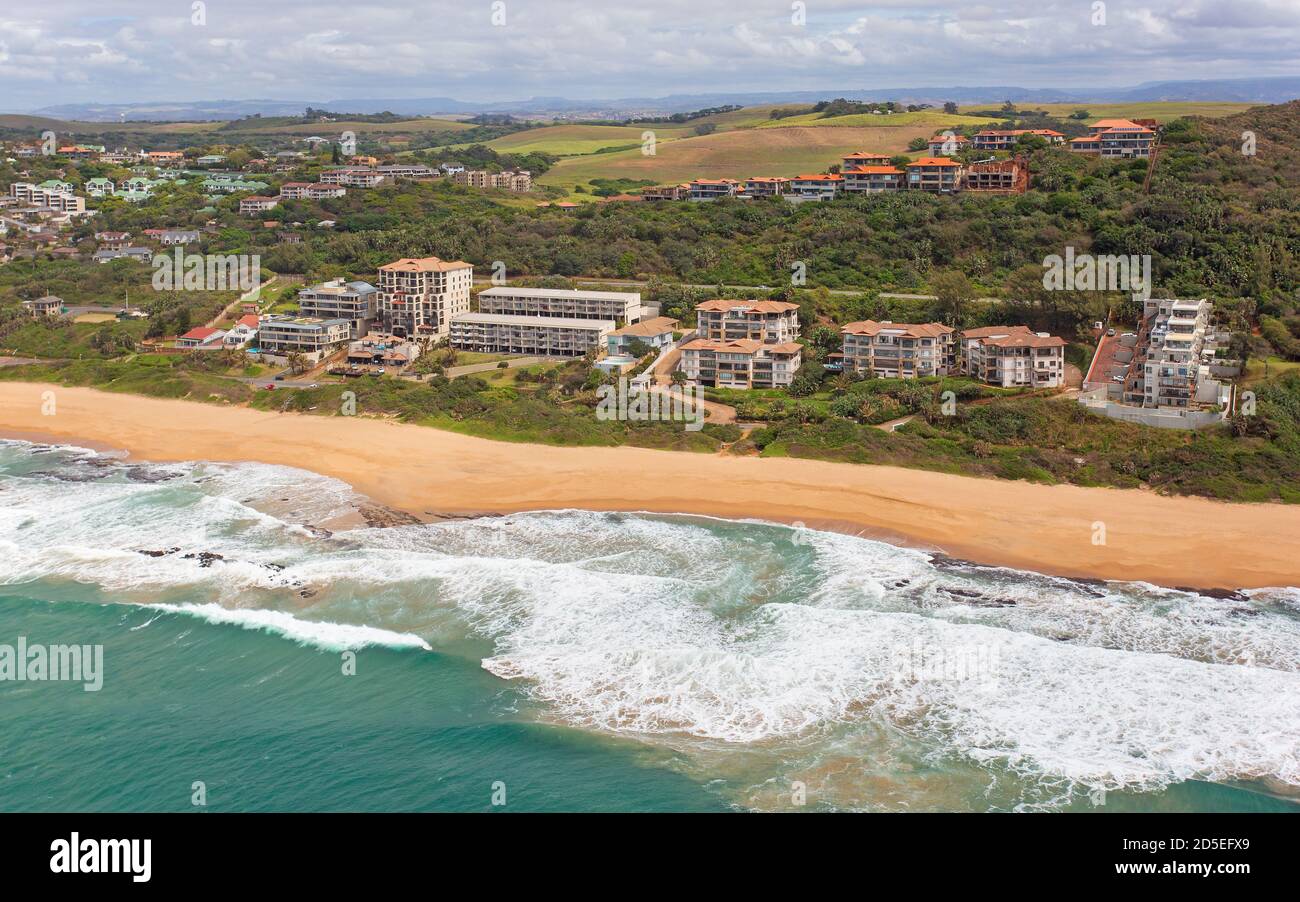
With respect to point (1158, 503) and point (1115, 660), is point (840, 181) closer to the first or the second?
point (1158, 503)

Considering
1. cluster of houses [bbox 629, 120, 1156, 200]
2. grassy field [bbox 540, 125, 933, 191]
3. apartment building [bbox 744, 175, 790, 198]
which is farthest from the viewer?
grassy field [bbox 540, 125, 933, 191]

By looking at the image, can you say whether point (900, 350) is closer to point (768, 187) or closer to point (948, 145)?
point (768, 187)

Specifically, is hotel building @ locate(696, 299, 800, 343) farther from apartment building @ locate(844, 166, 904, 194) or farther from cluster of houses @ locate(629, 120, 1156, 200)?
apartment building @ locate(844, 166, 904, 194)

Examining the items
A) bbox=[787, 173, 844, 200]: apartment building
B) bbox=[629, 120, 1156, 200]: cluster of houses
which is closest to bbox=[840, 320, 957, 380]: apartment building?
bbox=[629, 120, 1156, 200]: cluster of houses

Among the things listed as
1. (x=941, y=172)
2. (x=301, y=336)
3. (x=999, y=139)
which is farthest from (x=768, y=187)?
(x=301, y=336)

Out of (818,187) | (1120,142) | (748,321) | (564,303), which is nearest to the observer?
(748,321)
